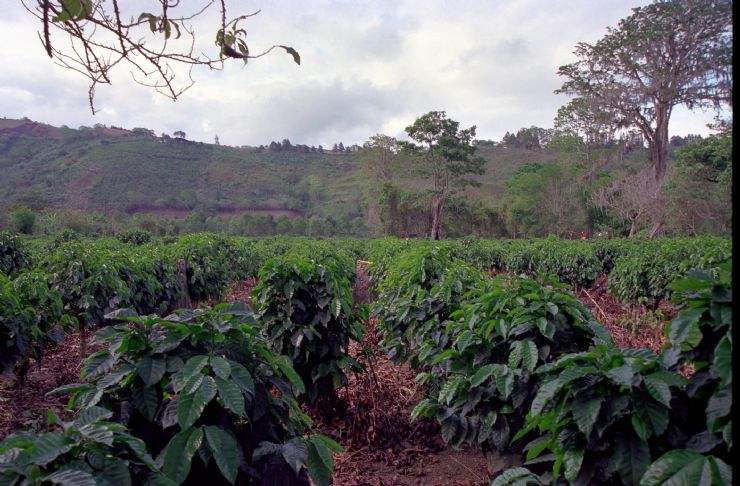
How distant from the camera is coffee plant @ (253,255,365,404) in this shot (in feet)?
12.6

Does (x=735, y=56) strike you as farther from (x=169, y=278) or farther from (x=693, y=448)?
(x=169, y=278)

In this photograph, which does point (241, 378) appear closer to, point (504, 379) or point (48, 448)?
point (48, 448)

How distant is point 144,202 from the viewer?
51.7 meters

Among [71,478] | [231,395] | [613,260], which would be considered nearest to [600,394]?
[231,395]

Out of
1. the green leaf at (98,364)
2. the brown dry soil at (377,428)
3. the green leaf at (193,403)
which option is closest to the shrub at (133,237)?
the brown dry soil at (377,428)

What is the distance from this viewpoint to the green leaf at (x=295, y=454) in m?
1.48

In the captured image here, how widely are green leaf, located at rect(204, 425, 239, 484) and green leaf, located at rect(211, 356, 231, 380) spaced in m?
0.16

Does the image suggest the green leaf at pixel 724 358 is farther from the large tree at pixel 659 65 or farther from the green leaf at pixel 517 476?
the large tree at pixel 659 65

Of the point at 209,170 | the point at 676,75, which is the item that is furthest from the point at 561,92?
the point at 209,170

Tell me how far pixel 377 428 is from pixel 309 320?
108 cm

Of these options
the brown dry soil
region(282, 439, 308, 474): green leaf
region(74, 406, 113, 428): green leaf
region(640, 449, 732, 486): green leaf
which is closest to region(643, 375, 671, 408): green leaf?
region(640, 449, 732, 486): green leaf

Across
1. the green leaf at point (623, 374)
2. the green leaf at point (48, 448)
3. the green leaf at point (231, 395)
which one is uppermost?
the green leaf at point (623, 374)

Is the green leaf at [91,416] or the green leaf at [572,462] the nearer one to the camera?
the green leaf at [91,416]

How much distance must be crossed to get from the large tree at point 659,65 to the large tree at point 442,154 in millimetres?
9414
